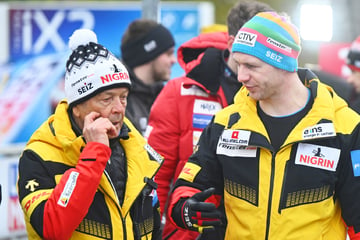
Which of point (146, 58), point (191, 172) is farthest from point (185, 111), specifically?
point (146, 58)

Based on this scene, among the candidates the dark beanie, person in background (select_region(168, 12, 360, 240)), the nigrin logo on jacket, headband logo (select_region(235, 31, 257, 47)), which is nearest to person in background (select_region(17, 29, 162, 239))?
person in background (select_region(168, 12, 360, 240))

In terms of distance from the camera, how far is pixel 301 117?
3756 mm

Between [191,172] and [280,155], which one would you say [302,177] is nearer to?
[280,155]

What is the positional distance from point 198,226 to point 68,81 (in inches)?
38.7

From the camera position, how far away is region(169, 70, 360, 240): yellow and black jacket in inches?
144

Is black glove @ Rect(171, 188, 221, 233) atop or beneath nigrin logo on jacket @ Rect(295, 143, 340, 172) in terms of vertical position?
beneath

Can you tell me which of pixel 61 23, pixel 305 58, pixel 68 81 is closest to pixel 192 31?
pixel 61 23

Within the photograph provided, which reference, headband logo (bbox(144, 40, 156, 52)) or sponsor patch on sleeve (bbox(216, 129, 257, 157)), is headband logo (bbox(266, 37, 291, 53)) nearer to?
sponsor patch on sleeve (bbox(216, 129, 257, 157))

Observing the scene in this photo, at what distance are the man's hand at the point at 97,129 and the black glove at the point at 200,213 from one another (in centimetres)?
53

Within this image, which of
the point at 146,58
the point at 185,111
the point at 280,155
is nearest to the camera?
the point at 280,155

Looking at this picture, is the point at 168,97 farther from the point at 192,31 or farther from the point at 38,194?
the point at 192,31

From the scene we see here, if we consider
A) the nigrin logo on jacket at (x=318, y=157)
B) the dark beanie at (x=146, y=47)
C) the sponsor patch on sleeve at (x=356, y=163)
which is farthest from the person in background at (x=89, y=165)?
the dark beanie at (x=146, y=47)

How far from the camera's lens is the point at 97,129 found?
141 inches

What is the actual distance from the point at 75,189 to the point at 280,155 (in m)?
1.02
